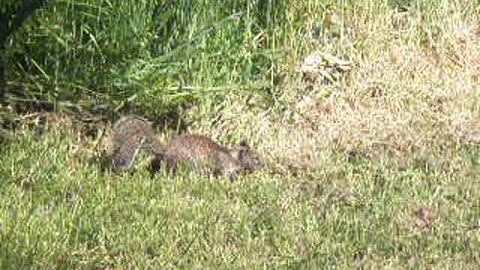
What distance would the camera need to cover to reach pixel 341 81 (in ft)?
25.8

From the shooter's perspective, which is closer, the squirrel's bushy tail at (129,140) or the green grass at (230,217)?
the green grass at (230,217)

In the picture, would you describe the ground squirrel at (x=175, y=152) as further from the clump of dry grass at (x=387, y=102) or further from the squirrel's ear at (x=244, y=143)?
the clump of dry grass at (x=387, y=102)

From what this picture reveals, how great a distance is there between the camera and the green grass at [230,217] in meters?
5.03

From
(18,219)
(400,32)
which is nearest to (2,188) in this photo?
(18,219)

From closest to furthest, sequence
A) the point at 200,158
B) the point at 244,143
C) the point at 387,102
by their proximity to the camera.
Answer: the point at 200,158, the point at 244,143, the point at 387,102

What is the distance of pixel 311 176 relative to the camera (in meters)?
6.45

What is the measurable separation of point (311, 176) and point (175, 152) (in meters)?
0.90

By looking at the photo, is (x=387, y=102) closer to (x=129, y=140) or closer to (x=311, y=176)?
(x=311, y=176)

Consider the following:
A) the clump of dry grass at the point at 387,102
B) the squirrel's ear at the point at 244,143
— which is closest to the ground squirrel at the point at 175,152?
the squirrel's ear at the point at 244,143

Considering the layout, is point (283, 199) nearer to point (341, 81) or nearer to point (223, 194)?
point (223, 194)

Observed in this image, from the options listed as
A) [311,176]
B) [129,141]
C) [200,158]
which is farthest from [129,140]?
[311,176]

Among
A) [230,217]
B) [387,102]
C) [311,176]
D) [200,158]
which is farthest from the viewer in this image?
[387,102]

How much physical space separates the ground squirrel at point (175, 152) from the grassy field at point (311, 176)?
118mm

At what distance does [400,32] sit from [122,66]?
2.72m
